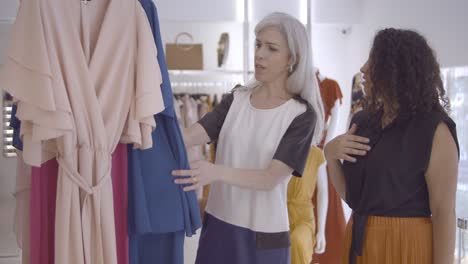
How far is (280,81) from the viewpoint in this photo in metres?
1.76

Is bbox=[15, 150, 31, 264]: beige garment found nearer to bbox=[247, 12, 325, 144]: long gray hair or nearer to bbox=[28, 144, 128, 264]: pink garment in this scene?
bbox=[28, 144, 128, 264]: pink garment

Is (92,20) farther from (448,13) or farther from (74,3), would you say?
(448,13)

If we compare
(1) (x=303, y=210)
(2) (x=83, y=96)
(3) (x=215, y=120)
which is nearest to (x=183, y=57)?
(1) (x=303, y=210)

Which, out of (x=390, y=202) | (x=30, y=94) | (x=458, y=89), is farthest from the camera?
(x=458, y=89)

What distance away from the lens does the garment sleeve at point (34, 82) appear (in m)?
1.12

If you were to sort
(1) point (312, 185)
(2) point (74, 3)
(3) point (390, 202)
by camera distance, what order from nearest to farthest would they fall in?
(2) point (74, 3), (3) point (390, 202), (1) point (312, 185)

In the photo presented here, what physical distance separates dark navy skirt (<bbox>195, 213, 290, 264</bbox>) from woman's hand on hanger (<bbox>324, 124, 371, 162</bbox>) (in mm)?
345

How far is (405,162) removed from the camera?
1.47m

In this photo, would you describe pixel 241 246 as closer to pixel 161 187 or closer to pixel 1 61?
pixel 161 187

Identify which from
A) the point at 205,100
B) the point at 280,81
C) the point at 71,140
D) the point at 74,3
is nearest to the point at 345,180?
the point at 280,81

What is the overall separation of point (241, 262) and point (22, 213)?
742 millimetres

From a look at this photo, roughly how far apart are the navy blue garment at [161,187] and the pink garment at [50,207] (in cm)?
2

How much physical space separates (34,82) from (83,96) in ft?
0.42

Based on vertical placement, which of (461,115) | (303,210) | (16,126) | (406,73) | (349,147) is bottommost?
(303,210)
